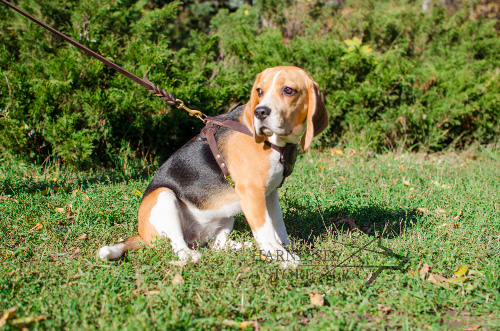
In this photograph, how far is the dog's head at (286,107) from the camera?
2.79 meters

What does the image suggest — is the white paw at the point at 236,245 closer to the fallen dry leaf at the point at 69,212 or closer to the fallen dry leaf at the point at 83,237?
the fallen dry leaf at the point at 83,237

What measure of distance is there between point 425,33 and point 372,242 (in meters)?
7.71

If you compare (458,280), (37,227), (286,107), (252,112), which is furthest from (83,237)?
(458,280)

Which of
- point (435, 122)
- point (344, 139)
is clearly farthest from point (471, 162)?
point (344, 139)

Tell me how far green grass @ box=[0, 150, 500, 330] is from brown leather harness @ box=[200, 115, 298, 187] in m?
0.70

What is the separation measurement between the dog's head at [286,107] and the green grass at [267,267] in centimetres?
98

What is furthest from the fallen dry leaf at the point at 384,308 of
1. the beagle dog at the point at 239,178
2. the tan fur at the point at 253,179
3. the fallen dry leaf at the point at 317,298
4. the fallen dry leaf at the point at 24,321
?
the fallen dry leaf at the point at 24,321

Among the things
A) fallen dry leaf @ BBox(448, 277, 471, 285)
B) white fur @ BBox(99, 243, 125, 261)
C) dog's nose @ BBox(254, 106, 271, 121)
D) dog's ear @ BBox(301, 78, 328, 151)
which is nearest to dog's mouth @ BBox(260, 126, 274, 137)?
dog's nose @ BBox(254, 106, 271, 121)

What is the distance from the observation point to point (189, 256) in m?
3.02

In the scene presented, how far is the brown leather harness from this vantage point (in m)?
3.09

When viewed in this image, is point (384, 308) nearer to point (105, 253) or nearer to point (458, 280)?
point (458, 280)

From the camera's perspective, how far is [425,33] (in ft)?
30.7

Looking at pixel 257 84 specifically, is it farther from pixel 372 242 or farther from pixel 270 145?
pixel 372 242

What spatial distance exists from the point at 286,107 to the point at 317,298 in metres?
1.34
